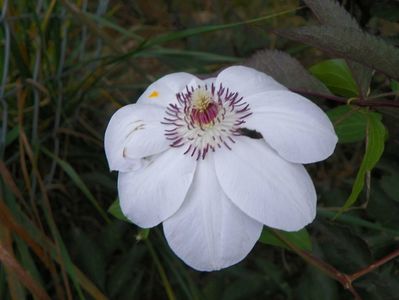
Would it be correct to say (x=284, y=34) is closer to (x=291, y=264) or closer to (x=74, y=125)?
(x=291, y=264)

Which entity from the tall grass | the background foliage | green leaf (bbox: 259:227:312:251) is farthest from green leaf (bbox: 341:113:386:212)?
the tall grass

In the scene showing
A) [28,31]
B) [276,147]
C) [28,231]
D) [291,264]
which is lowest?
[291,264]

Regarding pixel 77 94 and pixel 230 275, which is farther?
pixel 77 94

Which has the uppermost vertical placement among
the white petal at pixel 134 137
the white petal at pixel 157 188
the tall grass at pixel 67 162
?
the white petal at pixel 134 137

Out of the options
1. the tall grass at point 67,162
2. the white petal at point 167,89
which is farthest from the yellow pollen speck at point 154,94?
the tall grass at point 67,162

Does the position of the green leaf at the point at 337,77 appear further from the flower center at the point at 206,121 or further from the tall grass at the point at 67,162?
the tall grass at the point at 67,162

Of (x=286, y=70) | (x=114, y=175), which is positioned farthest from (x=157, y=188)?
(x=114, y=175)

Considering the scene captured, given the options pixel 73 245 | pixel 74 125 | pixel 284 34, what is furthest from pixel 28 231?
pixel 284 34

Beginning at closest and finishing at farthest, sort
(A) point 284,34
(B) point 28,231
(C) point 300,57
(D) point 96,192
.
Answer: (A) point 284,34, (B) point 28,231, (D) point 96,192, (C) point 300,57
